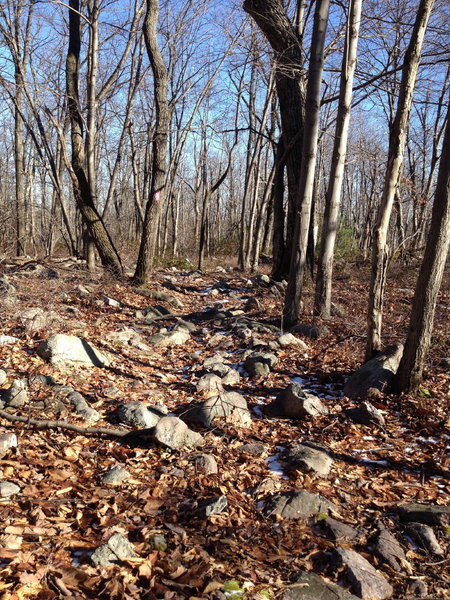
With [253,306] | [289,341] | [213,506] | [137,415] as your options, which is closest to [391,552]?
[213,506]

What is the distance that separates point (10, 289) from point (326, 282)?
225 inches

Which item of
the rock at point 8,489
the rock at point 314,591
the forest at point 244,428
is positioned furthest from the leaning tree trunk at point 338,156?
the rock at point 8,489

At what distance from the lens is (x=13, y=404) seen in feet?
13.8

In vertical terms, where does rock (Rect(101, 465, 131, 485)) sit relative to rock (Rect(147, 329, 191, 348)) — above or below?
below

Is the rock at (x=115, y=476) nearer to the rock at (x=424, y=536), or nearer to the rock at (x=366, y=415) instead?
the rock at (x=424, y=536)

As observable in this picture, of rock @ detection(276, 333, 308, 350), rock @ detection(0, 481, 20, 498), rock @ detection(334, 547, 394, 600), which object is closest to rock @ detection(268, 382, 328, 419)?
rock @ detection(276, 333, 308, 350)

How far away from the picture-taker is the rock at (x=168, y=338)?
717 cm

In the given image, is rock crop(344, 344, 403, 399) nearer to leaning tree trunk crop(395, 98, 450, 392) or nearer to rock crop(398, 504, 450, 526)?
leaning tree trunk crop(395, 98, 450, 392)

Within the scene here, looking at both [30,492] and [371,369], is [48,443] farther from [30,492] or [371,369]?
[371,369]

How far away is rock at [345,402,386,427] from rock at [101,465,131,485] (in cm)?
255

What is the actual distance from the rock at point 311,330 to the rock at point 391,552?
457 cm

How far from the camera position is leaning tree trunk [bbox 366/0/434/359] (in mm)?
5117

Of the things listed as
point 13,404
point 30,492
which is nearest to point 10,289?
point 13,404

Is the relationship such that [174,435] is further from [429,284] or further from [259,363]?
[429,284]
